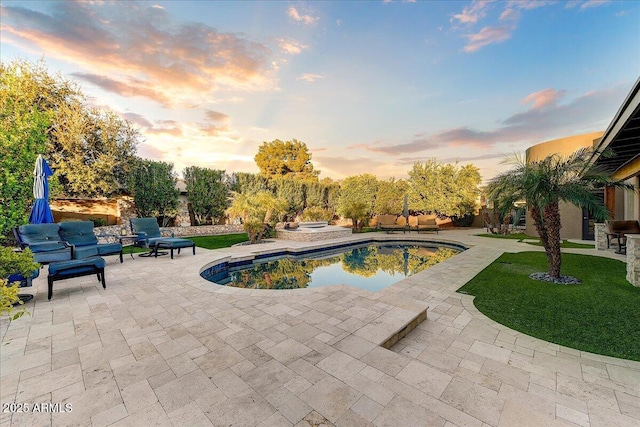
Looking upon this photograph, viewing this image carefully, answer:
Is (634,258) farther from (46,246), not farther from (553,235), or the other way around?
(46,246)

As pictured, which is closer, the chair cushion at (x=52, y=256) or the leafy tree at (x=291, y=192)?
the chair cushion at (x=52, y=256)

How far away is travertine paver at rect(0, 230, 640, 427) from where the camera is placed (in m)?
1.97

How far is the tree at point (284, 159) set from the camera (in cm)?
2766

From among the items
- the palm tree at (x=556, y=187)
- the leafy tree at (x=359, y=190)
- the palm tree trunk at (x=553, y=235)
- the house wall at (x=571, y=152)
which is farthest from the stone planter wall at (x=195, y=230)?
the house wall at (x=571, y=152)

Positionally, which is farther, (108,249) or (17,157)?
(17,157)

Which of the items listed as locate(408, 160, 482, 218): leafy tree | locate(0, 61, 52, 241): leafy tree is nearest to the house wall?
locate(408, 160, 482, 218): leafy tree

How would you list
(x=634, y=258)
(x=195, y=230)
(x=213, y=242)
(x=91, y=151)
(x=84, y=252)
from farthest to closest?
(x=195, y=230) → (x=91, y=151) → (x=213, y=242) → (x=84, y=252) → (x=634, y=258)

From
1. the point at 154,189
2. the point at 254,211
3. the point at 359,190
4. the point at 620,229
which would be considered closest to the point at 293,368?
the point at 254,211

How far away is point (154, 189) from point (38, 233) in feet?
25.2

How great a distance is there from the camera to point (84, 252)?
22.0 ft

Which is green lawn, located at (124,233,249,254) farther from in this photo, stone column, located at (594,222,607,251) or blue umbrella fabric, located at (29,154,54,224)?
stone column, located at (594,222,607,251)

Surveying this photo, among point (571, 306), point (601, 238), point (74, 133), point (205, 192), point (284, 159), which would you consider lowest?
point (571, 306)

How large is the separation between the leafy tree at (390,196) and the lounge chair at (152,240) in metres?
15.3

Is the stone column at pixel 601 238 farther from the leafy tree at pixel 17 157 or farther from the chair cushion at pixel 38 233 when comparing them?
the leafy tree at pixel 17 157
